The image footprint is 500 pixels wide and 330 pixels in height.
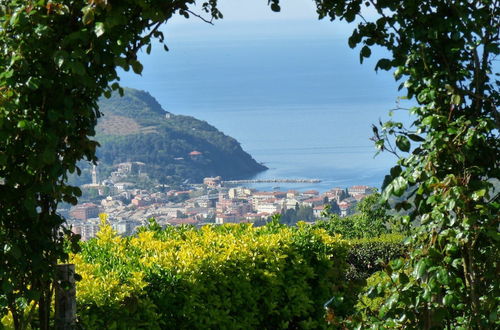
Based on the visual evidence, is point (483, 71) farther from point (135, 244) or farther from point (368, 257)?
point (368, 257)

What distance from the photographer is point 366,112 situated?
82.2 meters

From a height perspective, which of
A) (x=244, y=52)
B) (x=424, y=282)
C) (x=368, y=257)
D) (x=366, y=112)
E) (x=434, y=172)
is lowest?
(x=368, y=257)

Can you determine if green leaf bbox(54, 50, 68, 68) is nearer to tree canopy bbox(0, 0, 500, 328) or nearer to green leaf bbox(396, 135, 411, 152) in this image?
tree canopy bbox(0, 0, 500, 328)

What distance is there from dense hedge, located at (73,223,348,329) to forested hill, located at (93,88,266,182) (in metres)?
27.7

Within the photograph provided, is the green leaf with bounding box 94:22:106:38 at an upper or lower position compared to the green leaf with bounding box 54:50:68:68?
upper

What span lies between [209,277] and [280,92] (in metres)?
83.1

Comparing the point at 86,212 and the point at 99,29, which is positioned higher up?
the point at 99,29

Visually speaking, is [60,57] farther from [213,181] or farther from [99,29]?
[213,181]

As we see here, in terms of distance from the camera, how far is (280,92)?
284 ft

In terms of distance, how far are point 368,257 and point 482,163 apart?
574 cm

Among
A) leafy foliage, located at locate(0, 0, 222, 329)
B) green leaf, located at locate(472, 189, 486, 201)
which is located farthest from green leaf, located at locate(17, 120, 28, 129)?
green leaf, located at locate(472, 189, 486, 201)

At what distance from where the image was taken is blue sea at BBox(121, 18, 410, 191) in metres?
58.3

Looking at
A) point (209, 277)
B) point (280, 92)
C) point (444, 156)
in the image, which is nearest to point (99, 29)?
point (444, 156)

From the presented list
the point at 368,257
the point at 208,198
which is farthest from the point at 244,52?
the point at 368,257
